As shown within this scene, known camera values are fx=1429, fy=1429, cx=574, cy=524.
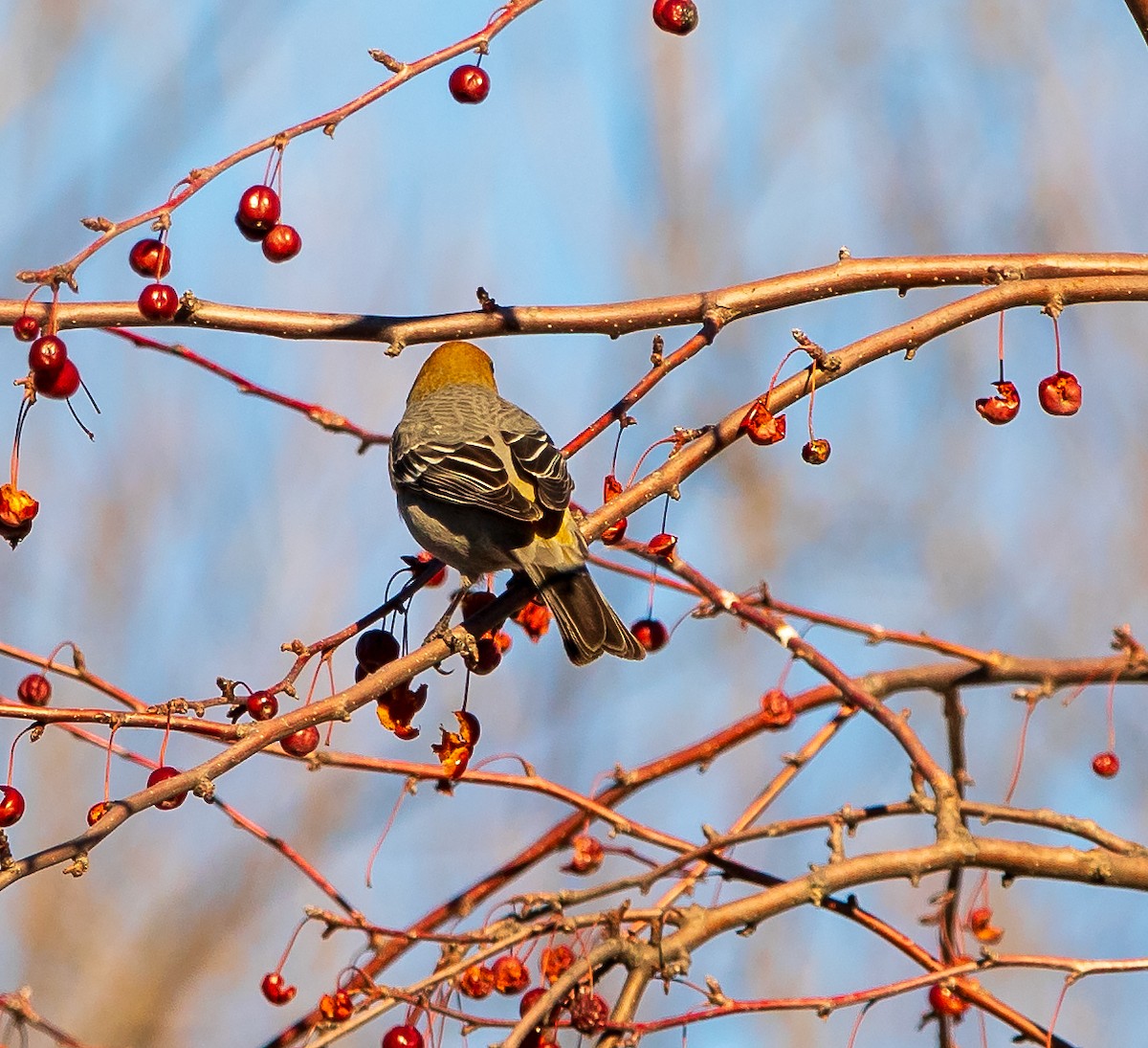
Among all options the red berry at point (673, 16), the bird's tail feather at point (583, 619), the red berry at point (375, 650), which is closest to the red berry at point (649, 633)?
the bird's tail feather at point (583, 619)

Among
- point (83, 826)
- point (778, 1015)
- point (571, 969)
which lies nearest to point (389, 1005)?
point (571, 969)

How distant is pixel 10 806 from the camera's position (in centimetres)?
304

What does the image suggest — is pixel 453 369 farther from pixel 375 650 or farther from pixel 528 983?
pixel 528 983

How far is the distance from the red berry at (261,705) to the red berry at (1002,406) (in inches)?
78.5

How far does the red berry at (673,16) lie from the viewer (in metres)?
3.84

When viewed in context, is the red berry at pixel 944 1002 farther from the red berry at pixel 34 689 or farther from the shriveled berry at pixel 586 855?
the red berry at pixel 34 689

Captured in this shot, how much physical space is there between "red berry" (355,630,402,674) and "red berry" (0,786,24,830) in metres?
0.96

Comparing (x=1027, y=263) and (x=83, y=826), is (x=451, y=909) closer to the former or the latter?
(x=1027, y=263)

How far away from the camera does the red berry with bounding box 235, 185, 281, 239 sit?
3.85 metres

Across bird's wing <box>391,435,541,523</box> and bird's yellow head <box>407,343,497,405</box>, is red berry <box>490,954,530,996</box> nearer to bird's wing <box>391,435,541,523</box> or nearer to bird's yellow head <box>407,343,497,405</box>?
bird's wing <box>391,435,541,523</box>

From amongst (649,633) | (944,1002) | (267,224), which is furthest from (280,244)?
(944,1002)

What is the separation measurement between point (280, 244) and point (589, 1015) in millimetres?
2155

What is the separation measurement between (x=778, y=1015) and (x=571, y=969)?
5.68m

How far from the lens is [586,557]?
13.7 feet
